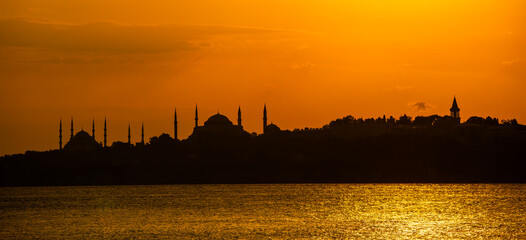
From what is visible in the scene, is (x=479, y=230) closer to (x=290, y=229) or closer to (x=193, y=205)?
(x=290, y=229)

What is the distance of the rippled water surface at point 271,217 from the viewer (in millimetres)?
84875

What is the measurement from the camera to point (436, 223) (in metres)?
96.8

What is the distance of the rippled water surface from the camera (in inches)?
3342

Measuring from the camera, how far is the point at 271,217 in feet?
338

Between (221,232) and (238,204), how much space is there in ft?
150

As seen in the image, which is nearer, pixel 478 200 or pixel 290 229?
pixel 290 229

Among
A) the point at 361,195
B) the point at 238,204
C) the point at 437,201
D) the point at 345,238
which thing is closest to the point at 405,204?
the point at 437,201

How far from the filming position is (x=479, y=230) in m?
88.1

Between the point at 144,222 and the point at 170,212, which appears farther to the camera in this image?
the point at 170,212

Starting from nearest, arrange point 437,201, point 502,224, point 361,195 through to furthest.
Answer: point 502,224
point 437,201
point 361,195

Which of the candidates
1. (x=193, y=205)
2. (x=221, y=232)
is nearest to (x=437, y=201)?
(x=193, y=205)

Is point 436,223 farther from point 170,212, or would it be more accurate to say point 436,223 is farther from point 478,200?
point 478,200

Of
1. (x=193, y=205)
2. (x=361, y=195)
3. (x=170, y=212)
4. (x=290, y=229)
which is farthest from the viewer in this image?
(x=361, y=195)

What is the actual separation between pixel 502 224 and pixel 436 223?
609 cm
